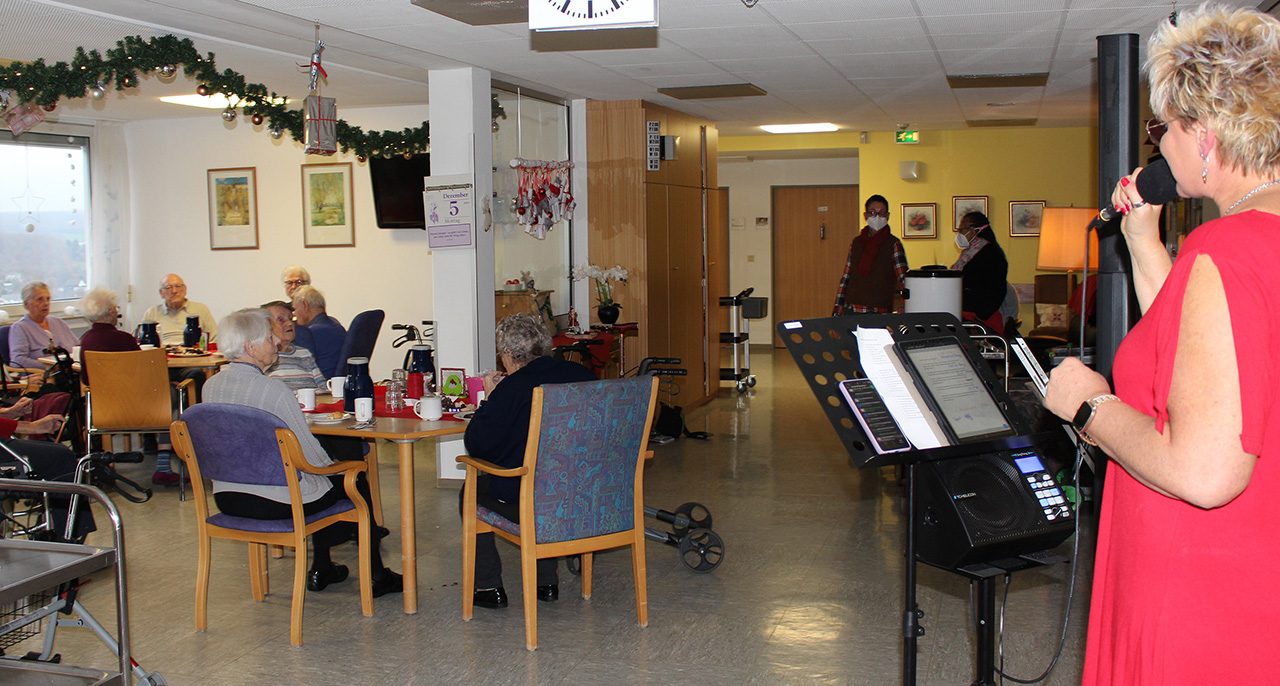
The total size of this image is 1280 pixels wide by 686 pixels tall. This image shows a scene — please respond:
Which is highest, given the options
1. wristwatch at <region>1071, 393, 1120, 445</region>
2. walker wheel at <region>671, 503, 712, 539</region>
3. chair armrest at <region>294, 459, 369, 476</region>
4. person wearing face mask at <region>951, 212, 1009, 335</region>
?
person wearing face mask at <region>951, 212, 1009, 335</region>

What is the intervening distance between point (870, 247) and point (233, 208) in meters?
5.75

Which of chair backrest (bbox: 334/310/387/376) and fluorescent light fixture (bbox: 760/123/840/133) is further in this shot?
fluorescent light fixture (bbox: 760/123/840/133)

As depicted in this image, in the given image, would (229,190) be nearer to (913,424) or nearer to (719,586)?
(719,586)

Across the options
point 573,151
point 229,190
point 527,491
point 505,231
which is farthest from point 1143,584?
point 229,190

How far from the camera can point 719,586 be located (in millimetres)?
4238

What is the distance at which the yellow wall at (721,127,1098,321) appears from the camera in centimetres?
1073

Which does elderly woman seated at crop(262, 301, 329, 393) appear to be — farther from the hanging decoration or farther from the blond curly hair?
the blond curly hair

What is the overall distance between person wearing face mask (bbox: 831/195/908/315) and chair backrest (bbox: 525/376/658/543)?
439 cm

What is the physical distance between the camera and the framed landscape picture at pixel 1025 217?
10.9 metres

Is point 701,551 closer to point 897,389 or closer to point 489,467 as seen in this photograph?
point 489,467

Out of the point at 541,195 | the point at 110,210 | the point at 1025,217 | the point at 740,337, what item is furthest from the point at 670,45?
the point at 1025,217

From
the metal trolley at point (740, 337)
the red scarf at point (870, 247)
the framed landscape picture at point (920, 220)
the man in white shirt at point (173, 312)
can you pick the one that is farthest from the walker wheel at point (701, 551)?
the framed landscape picture at point (920, 220)

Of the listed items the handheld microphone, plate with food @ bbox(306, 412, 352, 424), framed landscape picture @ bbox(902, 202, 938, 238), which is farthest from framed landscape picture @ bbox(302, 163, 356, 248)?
the handheld microphone

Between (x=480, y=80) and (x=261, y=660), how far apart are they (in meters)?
3.85
